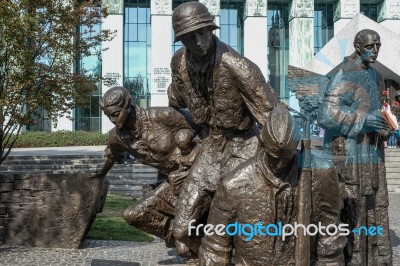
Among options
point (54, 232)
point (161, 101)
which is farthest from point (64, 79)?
point (161, 101)

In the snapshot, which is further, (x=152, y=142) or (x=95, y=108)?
(x=95, y=108)

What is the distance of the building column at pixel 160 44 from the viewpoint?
27.0 m

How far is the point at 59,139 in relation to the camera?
25016 mm

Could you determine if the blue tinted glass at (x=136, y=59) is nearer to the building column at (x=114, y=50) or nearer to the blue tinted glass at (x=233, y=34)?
the building column at (x=114, y=50)

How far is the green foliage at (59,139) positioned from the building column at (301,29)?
1115 centimetres

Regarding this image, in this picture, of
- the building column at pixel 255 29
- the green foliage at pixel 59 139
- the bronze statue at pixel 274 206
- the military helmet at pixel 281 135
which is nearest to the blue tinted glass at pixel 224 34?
the building column at pixel 255 29

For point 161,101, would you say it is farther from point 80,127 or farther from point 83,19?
point 83,19

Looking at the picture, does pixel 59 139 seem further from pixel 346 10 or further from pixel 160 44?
pixel 346 10

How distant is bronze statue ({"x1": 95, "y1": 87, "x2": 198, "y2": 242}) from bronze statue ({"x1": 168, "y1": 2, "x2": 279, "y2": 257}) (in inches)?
28.2

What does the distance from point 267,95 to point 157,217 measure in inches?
71.6

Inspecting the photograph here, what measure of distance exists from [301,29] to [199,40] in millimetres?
25958

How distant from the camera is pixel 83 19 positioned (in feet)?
34.5

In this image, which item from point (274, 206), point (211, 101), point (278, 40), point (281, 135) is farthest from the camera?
point (278, 40)

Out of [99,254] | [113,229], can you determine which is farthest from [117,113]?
[113,229]
